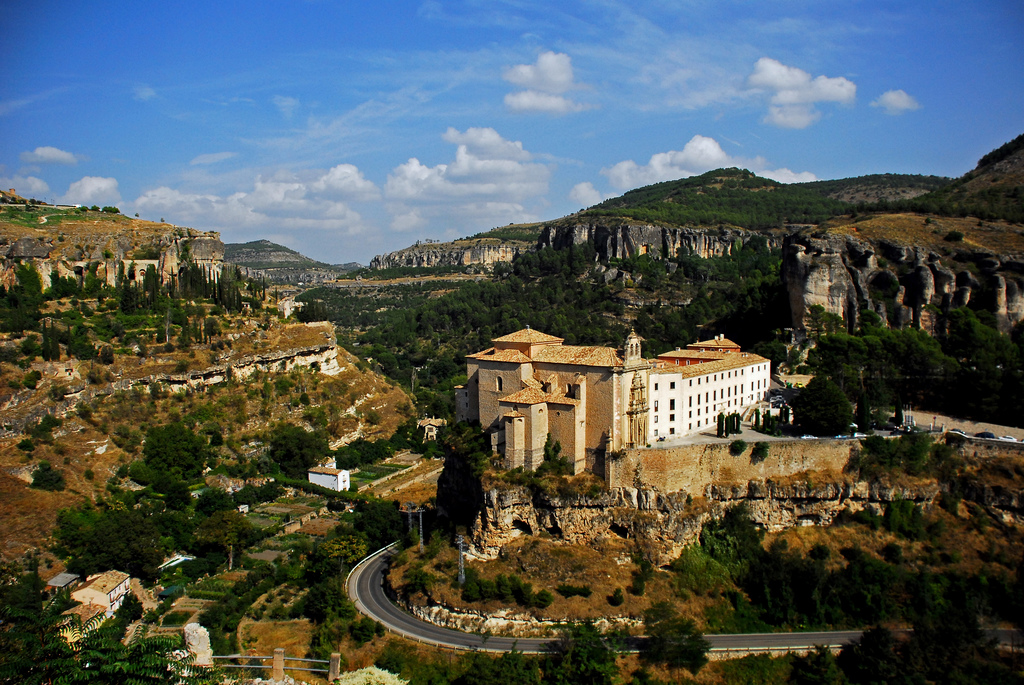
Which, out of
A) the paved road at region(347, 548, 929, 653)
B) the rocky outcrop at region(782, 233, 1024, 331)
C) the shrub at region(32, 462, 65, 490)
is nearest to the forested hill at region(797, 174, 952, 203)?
the rocky outcrop at region(782, 233, 1024, 331)

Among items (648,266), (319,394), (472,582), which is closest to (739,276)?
(648,266)

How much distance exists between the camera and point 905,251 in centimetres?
6044

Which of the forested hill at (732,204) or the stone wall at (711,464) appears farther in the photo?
the forested hill at (732,204)

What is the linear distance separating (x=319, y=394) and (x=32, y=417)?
23.3m

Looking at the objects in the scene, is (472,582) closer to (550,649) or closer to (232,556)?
(550,649)

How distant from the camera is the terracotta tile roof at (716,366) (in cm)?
4172

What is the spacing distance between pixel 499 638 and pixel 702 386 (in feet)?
61.9

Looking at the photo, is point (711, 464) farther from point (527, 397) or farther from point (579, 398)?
point (527, 397)

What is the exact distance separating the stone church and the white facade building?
7 cm

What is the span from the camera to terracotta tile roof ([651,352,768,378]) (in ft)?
137

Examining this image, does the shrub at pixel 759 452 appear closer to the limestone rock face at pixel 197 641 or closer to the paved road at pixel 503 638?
the paved road at pixel 503 638

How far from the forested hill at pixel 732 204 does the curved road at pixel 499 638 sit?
288 ft

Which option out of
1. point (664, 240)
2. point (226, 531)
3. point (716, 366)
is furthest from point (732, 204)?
point (226, 531)

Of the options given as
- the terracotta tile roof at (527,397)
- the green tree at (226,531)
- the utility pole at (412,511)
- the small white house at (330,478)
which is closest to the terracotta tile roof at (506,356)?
the terracotta tile roof at (527,397)
